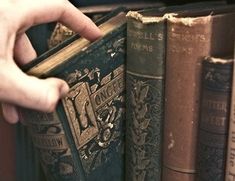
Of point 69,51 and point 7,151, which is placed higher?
point 69,51

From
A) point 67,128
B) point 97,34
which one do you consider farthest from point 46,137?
point 97,34

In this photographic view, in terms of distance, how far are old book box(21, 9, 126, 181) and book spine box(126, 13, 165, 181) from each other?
2cm

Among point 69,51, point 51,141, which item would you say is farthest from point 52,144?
point 69,51

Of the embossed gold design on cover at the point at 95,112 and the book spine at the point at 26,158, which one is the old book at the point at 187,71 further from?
the book spine at the point at 26,158

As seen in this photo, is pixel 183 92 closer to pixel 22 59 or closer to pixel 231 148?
pixel 231 148

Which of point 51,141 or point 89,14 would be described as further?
point 89,14

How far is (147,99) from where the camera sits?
21.2 inches

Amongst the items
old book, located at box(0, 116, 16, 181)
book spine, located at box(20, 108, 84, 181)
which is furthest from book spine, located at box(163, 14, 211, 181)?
old book, located at box(0, 116, 16, 181)

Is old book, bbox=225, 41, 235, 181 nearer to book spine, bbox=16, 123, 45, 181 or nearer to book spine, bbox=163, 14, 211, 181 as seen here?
book spine, bbox=163, 14, 211, 181

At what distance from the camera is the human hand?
1.49 feet

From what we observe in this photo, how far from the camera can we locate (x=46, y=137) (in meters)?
0.53

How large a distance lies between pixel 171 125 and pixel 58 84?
0.14 meters

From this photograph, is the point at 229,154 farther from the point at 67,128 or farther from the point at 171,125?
the point at 67,128

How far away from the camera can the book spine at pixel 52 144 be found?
52 cm
